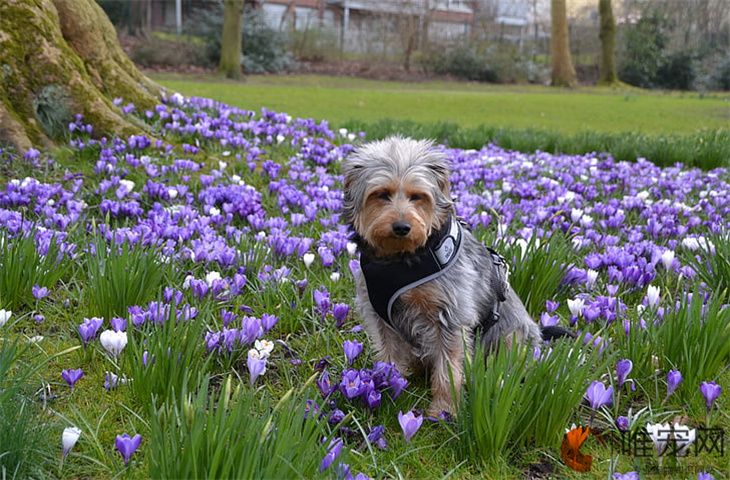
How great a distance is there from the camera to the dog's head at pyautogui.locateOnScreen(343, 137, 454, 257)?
120 inches

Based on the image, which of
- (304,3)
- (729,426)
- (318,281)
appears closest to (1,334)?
(318,281)

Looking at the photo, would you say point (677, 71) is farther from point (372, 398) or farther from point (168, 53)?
point (372, 398)

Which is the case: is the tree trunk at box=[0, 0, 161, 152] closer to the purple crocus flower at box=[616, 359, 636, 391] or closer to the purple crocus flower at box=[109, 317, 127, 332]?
the purple crocus flower at box=[109, 317, 127, 332]

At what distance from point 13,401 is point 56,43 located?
5.43 metres

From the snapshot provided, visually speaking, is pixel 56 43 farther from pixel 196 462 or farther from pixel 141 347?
pixel 196 462

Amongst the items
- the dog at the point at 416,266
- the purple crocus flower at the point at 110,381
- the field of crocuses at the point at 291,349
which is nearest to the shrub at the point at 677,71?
the field of crocuses at the point at 291,349

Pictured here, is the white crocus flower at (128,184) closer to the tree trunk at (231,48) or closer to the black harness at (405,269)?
the black harness at (405,269)

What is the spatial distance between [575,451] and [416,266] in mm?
1084

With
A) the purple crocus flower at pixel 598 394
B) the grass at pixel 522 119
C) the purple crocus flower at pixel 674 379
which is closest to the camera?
the purple crocus flower at pixel 598 394

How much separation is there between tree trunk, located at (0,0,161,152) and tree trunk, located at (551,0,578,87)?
28.2 m

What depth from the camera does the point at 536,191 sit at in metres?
6.93

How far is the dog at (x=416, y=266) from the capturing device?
307cm

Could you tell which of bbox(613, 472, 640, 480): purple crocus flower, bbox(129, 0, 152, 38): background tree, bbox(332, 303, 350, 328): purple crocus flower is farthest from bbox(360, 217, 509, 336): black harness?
bbox(129, 0, 152, 38): background tree

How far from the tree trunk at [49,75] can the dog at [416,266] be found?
4.50 metres
